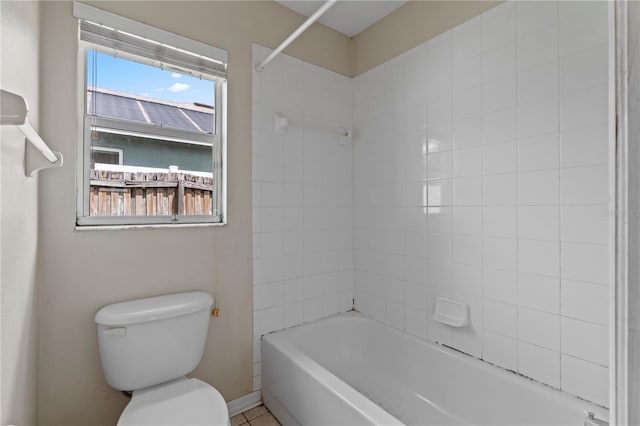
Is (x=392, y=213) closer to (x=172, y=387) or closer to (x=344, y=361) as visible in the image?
(x=344, y=361)

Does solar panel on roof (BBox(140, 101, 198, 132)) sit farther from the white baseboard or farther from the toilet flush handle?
the white baseboard

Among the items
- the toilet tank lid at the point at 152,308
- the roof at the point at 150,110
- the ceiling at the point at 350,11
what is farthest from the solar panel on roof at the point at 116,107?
the ceiling at the point at 350,11

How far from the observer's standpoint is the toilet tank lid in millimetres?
1416

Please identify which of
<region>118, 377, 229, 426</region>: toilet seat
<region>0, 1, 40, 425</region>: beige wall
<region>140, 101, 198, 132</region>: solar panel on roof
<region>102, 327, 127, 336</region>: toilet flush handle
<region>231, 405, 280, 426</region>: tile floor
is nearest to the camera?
<region>0, 1, 40, 425</region>: beige wall

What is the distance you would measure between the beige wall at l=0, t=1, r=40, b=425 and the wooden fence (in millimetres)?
301

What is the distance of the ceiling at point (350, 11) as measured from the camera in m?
2.12

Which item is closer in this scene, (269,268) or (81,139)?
(81,139)

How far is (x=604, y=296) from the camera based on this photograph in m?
1.30

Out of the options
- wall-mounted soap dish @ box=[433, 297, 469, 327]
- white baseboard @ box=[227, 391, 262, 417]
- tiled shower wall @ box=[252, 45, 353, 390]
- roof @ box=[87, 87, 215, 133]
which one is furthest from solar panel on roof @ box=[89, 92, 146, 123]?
wall-mounted soap dish @ box=[433, 297, 469, 327]

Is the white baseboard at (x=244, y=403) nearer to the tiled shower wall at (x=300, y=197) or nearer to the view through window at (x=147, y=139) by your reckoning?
the tiled shower wall at (x=300, y=197)

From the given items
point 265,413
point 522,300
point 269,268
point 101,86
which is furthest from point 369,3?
point 265,413

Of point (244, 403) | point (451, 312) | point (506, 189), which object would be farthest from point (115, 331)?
point (506, 189)

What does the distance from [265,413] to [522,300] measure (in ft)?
5.16

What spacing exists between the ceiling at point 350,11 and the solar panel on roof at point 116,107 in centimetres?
117
